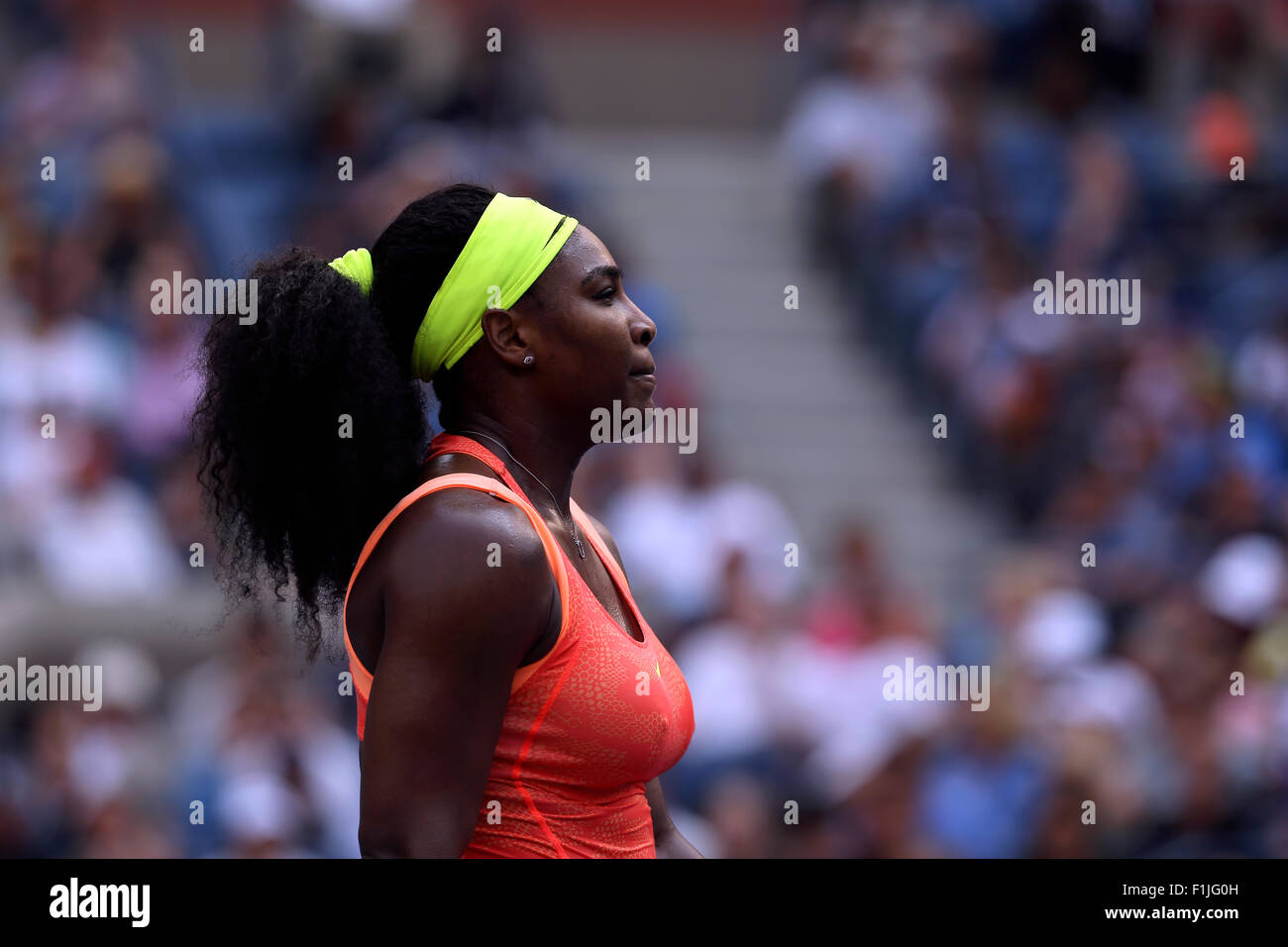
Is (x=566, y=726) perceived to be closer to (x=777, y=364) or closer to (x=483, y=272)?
(x=483, y=272)

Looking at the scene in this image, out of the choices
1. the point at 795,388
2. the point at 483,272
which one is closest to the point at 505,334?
the point at 483,272

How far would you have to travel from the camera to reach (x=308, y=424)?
2.20m

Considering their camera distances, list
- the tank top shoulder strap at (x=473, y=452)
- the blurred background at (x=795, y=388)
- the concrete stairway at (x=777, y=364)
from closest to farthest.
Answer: the tank top shoulder strap at (x=473, y=452), the blurred background at (x=795, y=388), the concrete stairway at (x=777, y=364)

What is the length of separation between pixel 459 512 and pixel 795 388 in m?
6.52

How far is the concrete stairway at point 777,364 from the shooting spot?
786 centimetres

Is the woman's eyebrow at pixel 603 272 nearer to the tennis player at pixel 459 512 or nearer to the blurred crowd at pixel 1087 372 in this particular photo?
the tennis player at pixel 459 512

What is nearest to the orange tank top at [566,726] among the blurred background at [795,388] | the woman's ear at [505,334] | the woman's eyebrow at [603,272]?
the woman's ear at [505,334]

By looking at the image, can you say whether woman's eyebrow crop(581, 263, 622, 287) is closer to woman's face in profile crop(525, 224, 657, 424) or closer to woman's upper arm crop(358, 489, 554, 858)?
woman's face in profile crop(525, 224, 657, 424)

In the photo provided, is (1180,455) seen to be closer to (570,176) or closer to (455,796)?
(570,176)

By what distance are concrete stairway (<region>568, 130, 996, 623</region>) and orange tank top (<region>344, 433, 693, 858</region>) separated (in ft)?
15.6

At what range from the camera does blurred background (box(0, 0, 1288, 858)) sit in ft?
18.3

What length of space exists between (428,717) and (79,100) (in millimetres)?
6376

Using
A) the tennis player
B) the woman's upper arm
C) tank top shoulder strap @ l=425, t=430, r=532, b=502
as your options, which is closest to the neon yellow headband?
the tennis player

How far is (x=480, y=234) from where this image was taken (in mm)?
2293
